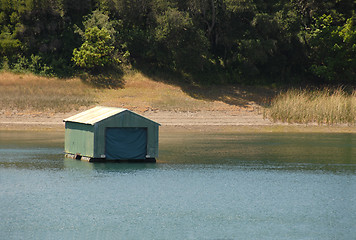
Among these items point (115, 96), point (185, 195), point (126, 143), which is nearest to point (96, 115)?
point (126, 143)

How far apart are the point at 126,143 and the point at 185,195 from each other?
26.7ft

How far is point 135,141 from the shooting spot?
31.5m

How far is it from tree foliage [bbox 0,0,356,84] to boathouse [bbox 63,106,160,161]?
29.9 meters

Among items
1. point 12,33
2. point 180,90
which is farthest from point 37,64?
point 180,90

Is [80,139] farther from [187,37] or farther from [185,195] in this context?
[187,37]

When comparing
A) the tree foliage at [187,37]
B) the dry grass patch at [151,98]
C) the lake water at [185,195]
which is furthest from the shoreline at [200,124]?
the lake water at [185,195]

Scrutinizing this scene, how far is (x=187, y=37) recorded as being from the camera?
2411 inches

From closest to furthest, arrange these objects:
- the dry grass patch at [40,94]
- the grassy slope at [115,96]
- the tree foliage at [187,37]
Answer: the dry grass patch at [40,94], the grassy slope at [115,96], the tree foliage at [187,37]

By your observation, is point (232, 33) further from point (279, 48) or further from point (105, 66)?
point (105, 66)

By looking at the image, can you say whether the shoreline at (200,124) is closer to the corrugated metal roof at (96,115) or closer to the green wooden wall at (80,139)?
the green wooden wall at (80,139)

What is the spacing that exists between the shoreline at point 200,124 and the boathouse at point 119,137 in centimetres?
1767

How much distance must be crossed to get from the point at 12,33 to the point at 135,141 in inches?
1494

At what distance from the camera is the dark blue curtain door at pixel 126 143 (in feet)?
102

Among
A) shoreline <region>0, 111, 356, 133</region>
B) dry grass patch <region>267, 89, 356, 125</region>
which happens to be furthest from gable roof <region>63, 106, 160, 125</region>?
dry grass patch <region>267, 89, 356, 125</region>
